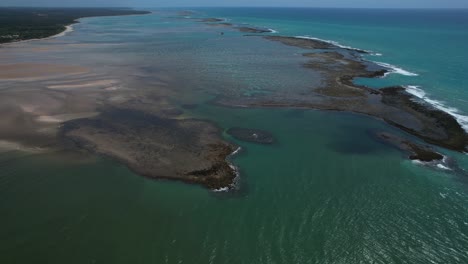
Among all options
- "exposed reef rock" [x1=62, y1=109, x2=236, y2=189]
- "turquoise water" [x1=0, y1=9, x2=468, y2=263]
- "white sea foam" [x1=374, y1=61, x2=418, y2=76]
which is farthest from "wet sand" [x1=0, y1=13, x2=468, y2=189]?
"white sea foam" [x1=374, y1=61, x2=418, y2=76]

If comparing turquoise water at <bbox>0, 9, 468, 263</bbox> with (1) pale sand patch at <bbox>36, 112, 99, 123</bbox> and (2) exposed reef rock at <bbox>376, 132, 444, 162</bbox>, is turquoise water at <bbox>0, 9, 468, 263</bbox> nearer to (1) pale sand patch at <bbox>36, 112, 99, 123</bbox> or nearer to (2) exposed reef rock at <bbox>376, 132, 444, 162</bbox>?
(2) exposed reef rock at <bbox>376, 132, 444, 162</bbox>

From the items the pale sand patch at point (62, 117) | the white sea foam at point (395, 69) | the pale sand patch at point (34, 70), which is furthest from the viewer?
the white sea foam at point (395, 69)

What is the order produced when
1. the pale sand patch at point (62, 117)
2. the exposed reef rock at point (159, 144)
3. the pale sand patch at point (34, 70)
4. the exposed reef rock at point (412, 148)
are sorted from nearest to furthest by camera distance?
the exposed reef rock at point (159, 144), the exposed reef rock at point (412, 148), the pale sand patch at point (62, 117), the pale sand patch at point (34, 70)

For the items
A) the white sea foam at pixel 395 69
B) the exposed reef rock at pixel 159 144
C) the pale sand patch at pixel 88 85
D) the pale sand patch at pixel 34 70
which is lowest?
the exposed reef rock at pixel 159 144

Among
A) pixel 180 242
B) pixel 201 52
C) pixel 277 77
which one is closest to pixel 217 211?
pixel 180 242

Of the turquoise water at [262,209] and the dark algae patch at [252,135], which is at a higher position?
the dark algae patch at [252,135]

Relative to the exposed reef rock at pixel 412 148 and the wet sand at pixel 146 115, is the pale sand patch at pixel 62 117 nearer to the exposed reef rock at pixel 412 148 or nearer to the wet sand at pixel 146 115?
the wet sand at pixel 146 115

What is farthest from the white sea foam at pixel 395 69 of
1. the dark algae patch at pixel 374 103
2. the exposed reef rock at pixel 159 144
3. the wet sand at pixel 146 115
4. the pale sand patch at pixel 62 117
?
the pale sand patch at pixel 62 117
